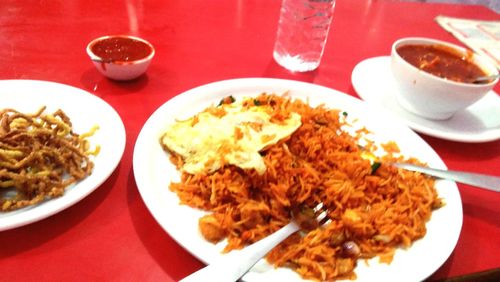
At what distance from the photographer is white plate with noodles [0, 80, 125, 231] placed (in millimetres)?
1258

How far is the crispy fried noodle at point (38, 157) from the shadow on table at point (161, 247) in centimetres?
23

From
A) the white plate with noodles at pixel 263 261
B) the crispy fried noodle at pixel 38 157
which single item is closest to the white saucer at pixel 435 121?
the white plate with noodles at pixel 263 261

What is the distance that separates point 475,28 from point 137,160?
3226 mm

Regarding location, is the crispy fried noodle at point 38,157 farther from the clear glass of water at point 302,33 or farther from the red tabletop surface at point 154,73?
the clear glass of water at point 302,33

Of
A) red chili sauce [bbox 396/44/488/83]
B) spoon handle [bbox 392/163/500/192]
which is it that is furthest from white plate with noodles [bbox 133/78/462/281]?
red chili sauce [bbox 396/44/488/83]

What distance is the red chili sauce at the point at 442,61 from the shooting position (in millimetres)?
1952

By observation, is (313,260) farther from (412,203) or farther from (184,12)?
(184,12)

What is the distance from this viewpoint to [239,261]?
1.05 meters

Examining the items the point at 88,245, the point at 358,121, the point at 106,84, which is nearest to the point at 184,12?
the point at 106,84

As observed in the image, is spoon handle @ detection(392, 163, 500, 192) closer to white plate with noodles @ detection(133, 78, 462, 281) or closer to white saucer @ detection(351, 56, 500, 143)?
white plate with noodles @ detection(133, 78, 462, 281)

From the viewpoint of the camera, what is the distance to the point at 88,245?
124cm

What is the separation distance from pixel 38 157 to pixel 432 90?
1738 mm

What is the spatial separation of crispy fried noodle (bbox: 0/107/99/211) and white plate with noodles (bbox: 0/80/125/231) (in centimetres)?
3

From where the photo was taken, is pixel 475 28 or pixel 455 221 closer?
pixel 455 221
